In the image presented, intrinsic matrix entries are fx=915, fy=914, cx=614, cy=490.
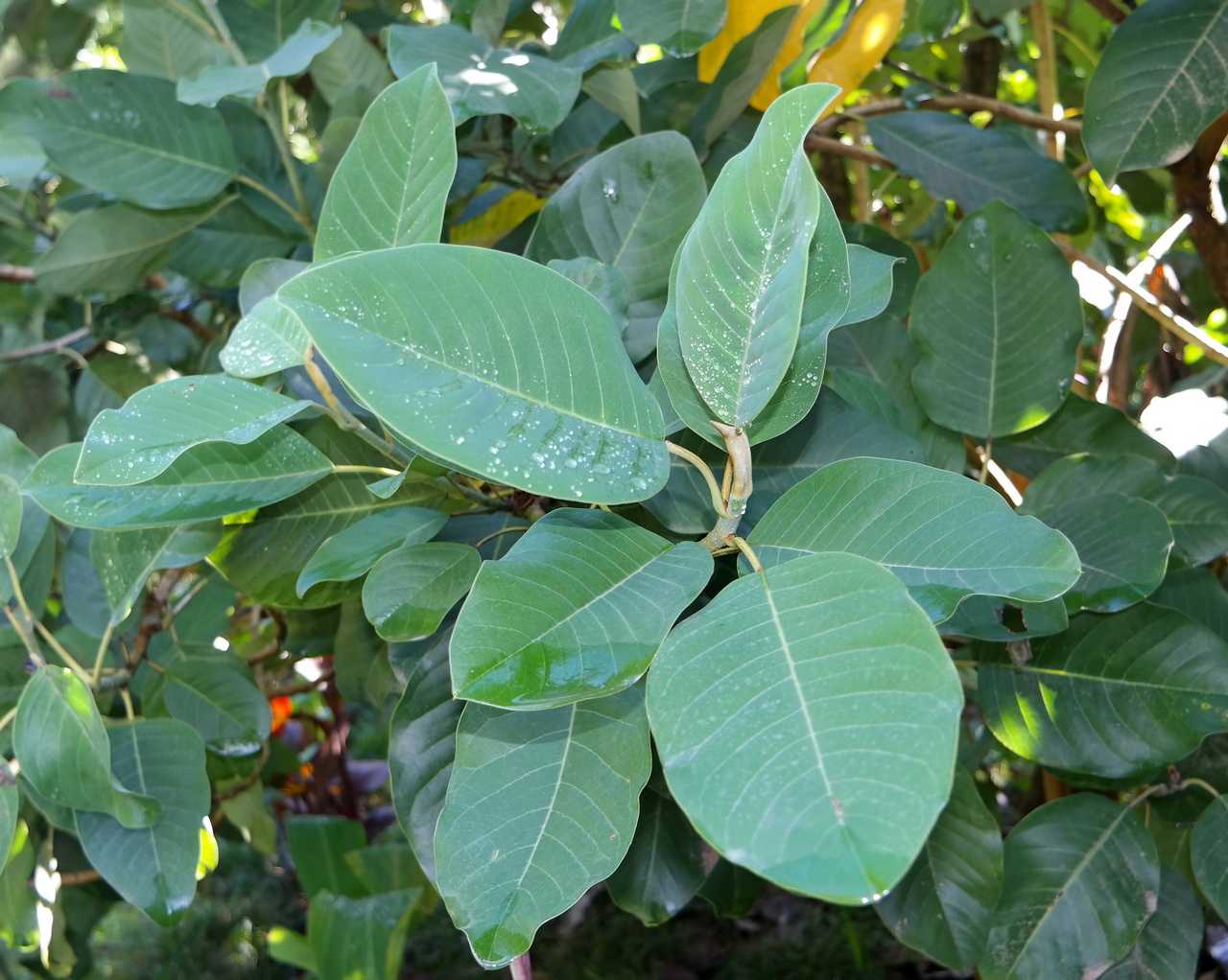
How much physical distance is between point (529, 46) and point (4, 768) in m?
0.74

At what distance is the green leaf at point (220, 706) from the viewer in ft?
2.58

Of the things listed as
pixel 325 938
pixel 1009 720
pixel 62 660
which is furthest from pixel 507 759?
pixel 325 938

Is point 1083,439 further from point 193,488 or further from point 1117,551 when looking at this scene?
point 193,488

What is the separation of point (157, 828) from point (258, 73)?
576 millimetres

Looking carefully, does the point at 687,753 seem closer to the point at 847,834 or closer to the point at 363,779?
the point at 847,834

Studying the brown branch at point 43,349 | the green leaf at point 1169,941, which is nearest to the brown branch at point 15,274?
the brown branch at point 43,349

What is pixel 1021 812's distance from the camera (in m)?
1.46

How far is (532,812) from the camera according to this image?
0.45 m

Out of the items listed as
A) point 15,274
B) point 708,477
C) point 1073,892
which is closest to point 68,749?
point 708,477

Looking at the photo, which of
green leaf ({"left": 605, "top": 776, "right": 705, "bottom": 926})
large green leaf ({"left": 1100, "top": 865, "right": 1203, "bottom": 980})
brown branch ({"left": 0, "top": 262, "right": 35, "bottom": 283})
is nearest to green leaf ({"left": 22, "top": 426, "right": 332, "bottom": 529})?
green leaf ({"left": 605, "top": 776, "right": 705, "bottom": 926})

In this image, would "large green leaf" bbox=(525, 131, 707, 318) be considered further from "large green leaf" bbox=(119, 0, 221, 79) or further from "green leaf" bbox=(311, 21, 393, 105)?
"large green leaf" bbox=(119, 0, 221, 79)

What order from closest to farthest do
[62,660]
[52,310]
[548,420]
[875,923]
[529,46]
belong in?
[548,420], [62,660], [529,46], [52,310], [875,923]

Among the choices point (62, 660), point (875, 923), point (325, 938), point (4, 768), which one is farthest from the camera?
point (875, 923)

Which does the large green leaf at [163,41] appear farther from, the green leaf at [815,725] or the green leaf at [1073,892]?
the green leaf at [1073,892]
